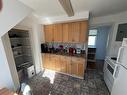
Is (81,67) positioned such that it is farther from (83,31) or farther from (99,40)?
(99,40)

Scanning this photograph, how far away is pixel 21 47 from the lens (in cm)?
332

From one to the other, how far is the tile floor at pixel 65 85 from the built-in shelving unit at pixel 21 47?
93 cm

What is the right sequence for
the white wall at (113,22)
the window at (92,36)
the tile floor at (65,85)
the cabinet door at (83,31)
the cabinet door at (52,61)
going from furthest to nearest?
the window at (92,36) → the cabinet door at (52,61) → the white wall at (113,22) → the cabinet door at (83,31) → the tile floor at (65,85)

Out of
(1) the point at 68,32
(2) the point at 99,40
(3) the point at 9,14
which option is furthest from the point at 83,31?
(2) the point at 99,40

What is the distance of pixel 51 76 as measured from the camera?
9.54 feet

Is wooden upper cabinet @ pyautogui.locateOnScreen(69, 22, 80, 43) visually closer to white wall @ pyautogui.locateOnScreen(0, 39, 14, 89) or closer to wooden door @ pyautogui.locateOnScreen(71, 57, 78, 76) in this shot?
wooden door @ pyautogui.locateOnScreen(71, 57, 78, 76)

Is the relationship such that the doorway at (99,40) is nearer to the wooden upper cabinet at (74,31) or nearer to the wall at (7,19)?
the wooden upper cabinet at (74,31)

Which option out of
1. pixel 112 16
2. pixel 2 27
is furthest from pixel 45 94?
pixel 112 16

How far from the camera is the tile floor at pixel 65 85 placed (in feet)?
6.93

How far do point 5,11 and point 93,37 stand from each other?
4904mm

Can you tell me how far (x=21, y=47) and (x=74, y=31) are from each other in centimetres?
259

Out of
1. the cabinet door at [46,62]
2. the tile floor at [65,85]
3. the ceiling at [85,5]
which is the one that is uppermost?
the ceiling at [85,5]

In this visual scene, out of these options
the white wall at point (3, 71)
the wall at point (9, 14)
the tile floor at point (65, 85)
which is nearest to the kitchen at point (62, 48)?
the tile floor at point (65, 85)

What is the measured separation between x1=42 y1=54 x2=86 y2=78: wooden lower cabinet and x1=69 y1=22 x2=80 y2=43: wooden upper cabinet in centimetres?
75
